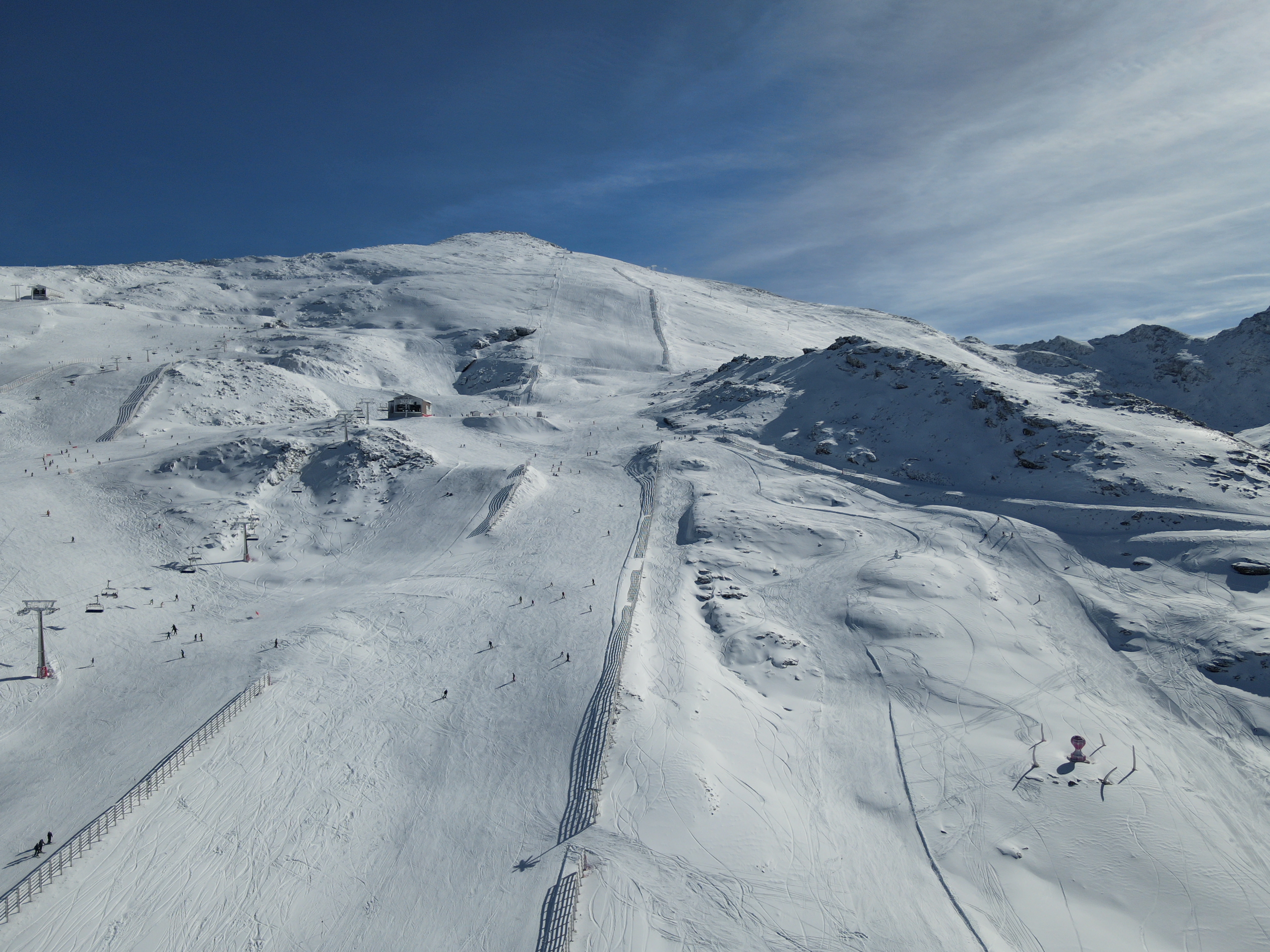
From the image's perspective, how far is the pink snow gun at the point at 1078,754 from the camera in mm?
21594

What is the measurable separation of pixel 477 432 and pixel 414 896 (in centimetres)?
4433

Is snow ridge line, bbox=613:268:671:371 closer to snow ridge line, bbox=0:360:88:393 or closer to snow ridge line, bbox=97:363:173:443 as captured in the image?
snow ridge line, bbox=97:363:173:443

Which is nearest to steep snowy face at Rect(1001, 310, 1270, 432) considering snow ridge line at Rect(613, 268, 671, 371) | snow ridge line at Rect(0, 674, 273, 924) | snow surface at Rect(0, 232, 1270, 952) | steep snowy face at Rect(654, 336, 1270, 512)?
steep snowy face at Rect(654, 336, 1270, 512)

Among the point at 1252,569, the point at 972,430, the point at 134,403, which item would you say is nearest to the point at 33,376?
the point at 134,403

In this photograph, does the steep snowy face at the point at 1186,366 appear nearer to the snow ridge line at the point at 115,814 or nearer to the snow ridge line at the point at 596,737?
the snow ridge line at the point at 596,737

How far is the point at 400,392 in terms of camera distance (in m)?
71.4

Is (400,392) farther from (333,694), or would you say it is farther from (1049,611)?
(1049,611)

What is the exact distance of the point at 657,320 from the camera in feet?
330

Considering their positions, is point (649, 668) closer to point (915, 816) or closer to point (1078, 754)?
point (915, 816)

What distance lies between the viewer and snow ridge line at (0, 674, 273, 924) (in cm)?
1533

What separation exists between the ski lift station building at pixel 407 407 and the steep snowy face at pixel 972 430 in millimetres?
23881

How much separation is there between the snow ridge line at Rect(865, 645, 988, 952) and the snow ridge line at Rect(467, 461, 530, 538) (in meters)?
22.7

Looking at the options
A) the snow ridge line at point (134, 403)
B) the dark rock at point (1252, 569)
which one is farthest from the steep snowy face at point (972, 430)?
the snow ridge line at point (134, 403)

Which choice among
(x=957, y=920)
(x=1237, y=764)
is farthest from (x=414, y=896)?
(x=1237, y=764)
